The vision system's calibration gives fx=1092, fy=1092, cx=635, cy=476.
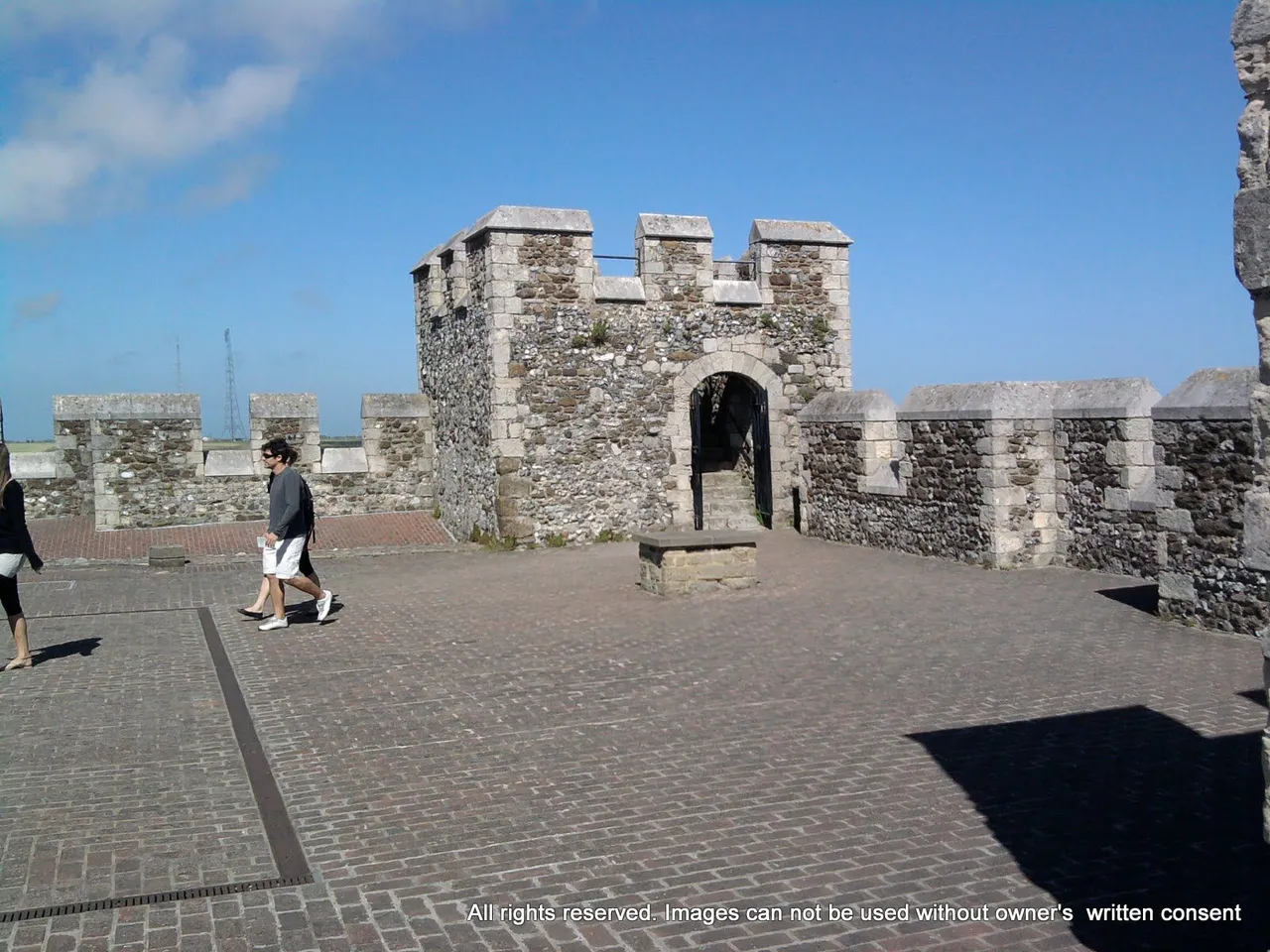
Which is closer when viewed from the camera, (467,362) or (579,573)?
(579,573)

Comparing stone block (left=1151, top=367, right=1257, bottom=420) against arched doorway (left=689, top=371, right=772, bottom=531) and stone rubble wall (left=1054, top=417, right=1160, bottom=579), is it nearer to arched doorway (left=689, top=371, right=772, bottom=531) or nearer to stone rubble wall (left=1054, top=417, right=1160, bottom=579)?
stone rubble wall (left=1054, top=417, right=1160, bottom=579)

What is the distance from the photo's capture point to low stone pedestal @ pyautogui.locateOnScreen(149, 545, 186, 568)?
45.6 feet

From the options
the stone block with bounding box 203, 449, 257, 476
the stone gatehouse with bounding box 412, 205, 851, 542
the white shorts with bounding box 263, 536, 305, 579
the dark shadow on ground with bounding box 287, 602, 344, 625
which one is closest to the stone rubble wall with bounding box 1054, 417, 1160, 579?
the stone gatehouse with bounding box 412, 205, 851, 542

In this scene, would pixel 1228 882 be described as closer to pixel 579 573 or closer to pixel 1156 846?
pixel 1156 846

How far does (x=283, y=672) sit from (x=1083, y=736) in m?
5.46

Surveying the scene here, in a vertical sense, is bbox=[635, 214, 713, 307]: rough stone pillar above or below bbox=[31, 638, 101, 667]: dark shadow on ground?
above

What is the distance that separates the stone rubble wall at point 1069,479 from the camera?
8.49 meters

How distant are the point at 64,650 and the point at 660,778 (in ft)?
19.4

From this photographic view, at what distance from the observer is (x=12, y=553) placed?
8.12 metres

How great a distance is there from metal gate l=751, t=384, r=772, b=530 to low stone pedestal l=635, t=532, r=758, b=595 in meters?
5.14

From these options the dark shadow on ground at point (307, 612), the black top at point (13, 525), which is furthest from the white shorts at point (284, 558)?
the black top at point (13, 525)

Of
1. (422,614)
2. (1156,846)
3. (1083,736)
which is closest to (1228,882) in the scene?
(1156,846)

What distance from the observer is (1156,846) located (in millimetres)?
4352

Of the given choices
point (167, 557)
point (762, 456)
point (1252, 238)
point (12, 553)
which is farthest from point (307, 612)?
point (1252, 238)
